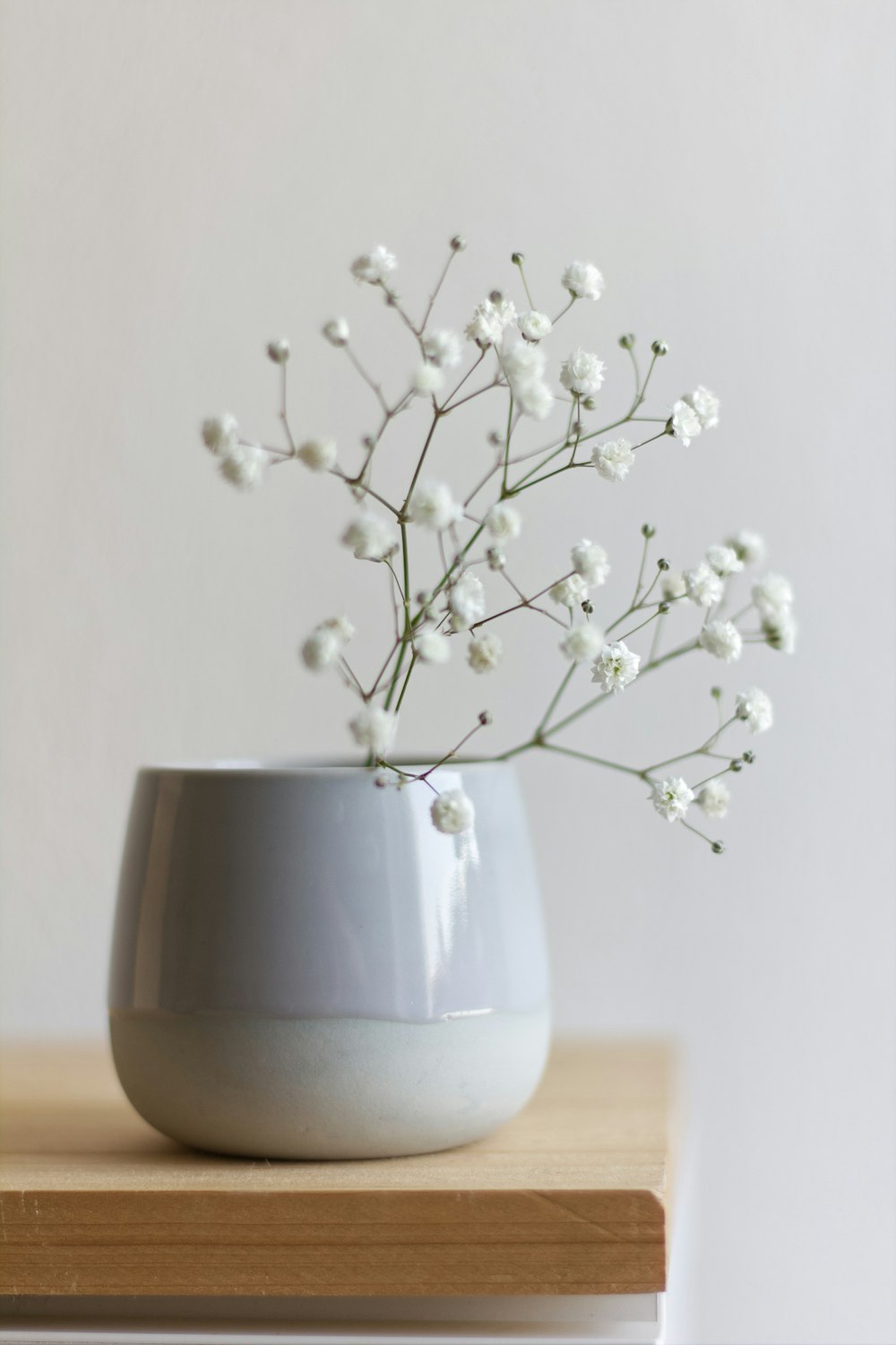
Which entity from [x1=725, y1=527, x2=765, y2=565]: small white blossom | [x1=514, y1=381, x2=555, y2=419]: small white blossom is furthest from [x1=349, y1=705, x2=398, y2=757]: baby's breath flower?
[x1=725, y1=527, x2=765, y2=565]: small white blossom

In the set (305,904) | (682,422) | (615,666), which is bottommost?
(305,904)

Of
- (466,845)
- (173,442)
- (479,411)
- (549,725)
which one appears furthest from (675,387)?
(466,845)

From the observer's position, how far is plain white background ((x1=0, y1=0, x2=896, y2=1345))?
976 millimetres

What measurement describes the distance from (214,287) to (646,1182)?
74 cm

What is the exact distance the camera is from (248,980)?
1.86 ft

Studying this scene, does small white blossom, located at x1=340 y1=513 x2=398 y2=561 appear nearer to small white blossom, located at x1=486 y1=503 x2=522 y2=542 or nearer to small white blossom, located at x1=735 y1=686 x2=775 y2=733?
small white blossom, located at x1=486 y1=503 x2=522 y2=542

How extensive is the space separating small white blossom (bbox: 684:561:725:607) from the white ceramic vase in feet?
0.41

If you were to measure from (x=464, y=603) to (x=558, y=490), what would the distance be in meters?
0.48

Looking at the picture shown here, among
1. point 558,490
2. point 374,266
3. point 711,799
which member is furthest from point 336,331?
point 558,490

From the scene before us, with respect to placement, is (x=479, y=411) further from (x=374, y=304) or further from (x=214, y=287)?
(x=214, y=287)

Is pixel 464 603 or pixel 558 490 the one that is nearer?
pixel 464 603

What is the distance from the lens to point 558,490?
Result: 0.99 meters

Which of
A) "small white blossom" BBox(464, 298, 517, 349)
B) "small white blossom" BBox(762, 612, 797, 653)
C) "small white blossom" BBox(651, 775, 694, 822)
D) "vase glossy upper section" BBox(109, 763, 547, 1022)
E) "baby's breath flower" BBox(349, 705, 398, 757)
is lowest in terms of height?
"vase glossy upper section" BBox(109, 763, 547, 1022)

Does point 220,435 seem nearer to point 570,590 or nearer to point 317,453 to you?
point 317,453
